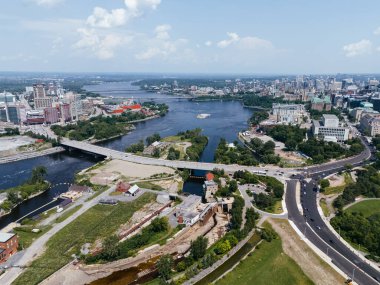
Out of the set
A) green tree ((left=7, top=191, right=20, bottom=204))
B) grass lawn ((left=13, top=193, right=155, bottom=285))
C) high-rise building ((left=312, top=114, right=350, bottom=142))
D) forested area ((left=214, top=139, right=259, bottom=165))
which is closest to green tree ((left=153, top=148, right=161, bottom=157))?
forested area ((left=214, top=139, right=259, bottom=165))

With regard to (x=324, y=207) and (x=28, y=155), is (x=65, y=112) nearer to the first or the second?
(x=28, y=155)

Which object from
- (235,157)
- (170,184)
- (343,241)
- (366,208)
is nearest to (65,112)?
(235,157)

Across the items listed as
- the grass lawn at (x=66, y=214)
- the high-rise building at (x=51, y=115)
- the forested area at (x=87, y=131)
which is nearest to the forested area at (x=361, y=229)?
the grass lawn at (x=66, y=214)

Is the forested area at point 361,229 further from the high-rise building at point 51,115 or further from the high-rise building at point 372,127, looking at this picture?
the high-rise building at point 51,115

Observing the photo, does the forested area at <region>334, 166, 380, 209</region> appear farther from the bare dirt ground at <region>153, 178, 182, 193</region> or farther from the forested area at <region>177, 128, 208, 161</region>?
the forested area at <region>177, 128, 208, 161</region>

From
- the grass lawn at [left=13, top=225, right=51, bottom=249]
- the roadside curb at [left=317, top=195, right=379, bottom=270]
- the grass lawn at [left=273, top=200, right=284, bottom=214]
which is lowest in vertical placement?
the roadside curb at [left=317, top=195, right=379, bottom=270]
